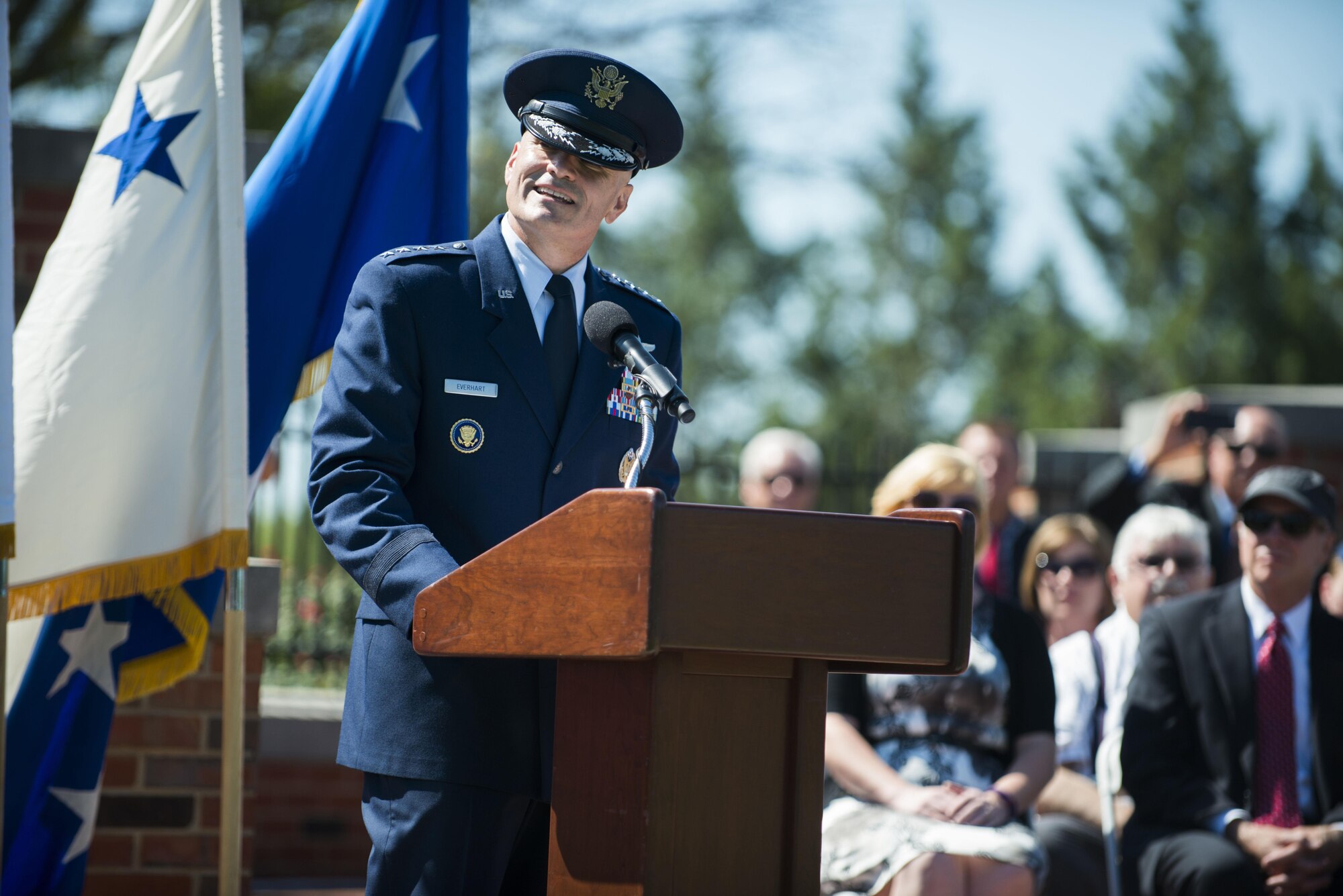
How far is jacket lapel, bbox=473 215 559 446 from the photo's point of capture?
8.30ft

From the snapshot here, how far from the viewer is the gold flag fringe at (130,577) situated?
350cm

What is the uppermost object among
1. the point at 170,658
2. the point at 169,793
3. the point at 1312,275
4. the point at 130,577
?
the point at 1312,275

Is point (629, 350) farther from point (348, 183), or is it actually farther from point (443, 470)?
point (348, 183)

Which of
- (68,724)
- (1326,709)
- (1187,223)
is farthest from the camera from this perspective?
(1187,223)

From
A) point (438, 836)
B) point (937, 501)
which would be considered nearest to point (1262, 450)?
point (937, 501)

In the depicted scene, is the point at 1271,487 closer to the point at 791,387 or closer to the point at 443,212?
the point at 443,212

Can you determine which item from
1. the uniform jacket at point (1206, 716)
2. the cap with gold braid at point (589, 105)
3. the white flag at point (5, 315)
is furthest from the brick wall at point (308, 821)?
the cap with gold braid at point (589, 105)

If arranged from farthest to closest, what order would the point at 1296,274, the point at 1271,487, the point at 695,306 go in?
the point at 695,306 < the point at 1296,274 < the point at 1271,487

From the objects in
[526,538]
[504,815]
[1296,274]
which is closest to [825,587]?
[526,538]

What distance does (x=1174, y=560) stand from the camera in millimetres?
5156

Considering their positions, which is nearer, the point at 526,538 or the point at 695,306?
the point at 526,538

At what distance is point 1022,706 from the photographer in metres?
4.18

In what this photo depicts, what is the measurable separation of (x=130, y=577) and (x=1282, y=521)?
3461 mm

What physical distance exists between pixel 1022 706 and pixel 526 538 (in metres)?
2.57
